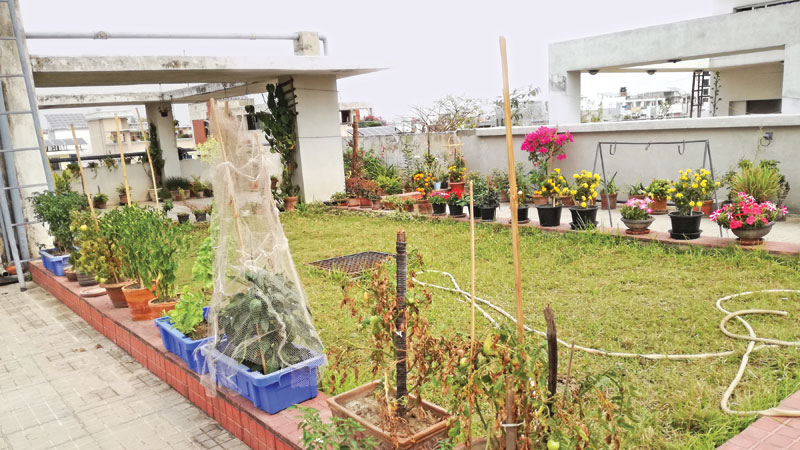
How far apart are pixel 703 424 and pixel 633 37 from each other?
11.6 meters

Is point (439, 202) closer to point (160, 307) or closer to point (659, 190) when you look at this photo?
point (659, 190)

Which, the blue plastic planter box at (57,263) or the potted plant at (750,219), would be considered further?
the blue plastic planter box at (57,263)

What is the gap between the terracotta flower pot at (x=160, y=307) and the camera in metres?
4.27

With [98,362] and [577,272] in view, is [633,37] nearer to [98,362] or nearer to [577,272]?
[577,272]

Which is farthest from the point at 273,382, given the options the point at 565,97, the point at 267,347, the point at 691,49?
the point at 565,97

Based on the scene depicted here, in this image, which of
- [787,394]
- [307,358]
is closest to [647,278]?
[787,394]

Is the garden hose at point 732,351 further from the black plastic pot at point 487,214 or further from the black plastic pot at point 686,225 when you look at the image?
the black plastic pot at point 487,214

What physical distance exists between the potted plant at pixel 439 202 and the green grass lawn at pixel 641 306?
3.85 ft

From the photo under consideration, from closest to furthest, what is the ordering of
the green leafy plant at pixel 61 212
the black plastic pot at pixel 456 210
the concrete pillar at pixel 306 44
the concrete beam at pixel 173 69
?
1. the green leafy plant at pixel 61 212
2. the black plastic pot at pixel 456 210
3. the concrete beam at pixel 173 69
4. the concrete pillar at pixel 306 44

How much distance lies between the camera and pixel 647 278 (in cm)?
516

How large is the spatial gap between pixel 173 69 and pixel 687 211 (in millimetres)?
7919

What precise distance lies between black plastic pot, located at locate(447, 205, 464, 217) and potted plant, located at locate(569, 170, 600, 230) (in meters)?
→ 2.03

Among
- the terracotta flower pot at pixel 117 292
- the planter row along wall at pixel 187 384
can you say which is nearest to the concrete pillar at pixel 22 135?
the planter row along wall at pixel 187 384

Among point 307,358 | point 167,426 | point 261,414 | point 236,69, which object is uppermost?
point 236,69
